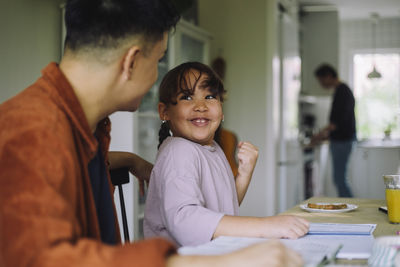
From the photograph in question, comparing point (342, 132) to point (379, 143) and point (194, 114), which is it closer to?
point (379, 143)

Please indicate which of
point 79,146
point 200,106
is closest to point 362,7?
point 200,106

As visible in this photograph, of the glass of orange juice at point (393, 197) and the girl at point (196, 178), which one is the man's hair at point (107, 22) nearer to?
the girl at point (196, 178)

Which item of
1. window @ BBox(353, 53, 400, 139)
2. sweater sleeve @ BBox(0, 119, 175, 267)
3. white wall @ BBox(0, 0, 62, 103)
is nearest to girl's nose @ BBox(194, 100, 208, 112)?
sweater sleeve @ BBox(0, 119, 175, 267)

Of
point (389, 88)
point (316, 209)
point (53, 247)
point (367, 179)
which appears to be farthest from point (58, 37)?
point (389, 88)

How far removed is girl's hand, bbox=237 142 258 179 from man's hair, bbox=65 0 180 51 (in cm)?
64

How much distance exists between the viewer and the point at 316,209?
4.63ft

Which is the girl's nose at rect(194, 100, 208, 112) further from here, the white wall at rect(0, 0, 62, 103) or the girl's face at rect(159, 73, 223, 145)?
the white wall at rect(0, 0, 62, 103)

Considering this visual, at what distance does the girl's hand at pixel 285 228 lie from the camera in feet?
3.14

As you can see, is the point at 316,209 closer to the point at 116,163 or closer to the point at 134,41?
the point at 116,163

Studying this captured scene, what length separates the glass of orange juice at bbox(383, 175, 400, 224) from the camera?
48.0 inches

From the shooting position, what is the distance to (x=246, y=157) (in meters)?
1.40

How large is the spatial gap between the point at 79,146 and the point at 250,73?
3.47 m

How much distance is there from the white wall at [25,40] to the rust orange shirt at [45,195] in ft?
5.54

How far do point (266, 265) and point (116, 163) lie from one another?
79 cm
